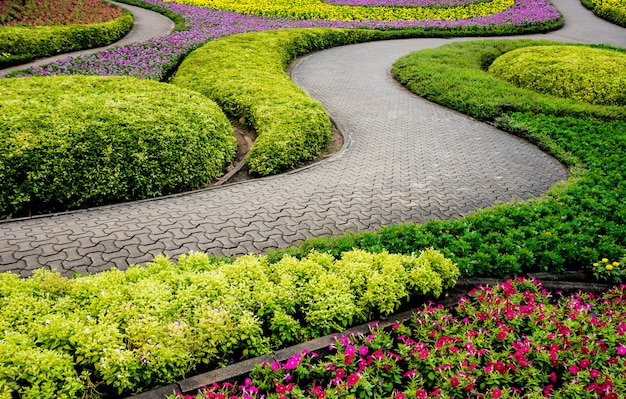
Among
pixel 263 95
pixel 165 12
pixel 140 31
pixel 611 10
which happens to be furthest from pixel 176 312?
pixel 611 10

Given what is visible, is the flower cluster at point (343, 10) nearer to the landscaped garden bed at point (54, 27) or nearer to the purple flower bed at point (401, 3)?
the purple flower bed at point (401, 3)

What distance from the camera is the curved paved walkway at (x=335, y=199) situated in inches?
209

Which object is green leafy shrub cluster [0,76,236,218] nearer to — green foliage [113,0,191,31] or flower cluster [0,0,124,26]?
flower cluster [0,0,124,26]

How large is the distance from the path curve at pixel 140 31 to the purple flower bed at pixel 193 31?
101cm

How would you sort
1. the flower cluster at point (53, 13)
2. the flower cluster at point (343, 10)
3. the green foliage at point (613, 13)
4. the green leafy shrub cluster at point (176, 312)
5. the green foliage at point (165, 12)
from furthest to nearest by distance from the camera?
the green foliage at point (613, 13)
the flower cluster at point (343, 10)
the green foliage at point (165, 12)
the flower cluster at point (53, 13)
the green leafy shrub cluster at point (176, 312)

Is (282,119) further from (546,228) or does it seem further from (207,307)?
(207,307)

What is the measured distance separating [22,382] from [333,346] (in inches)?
90.6

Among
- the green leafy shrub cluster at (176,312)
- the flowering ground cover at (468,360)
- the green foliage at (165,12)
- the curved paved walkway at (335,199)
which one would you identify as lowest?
the curved paved walkway at (335,199)

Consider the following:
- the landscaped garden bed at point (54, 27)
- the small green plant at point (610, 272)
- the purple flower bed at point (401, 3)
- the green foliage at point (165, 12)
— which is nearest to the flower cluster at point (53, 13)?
the landscaped garden bed at point (54, 27)

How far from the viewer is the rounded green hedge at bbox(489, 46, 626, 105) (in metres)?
12.9

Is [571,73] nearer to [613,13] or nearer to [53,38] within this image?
[53,38]

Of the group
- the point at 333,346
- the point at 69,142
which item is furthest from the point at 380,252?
the point at 69,142

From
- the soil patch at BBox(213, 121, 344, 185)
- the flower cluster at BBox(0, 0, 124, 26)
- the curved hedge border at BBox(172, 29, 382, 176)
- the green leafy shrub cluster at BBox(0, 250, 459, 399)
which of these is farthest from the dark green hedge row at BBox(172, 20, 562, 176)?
the flower cluster at BBox(0, 0, 124, 26)

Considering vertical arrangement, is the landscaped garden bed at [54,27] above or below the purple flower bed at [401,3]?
below
